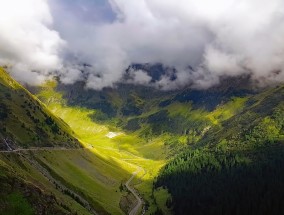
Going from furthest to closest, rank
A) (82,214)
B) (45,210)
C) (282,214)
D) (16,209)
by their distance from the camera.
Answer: (282,214) < (82,214) < (45,210) < (16,209)

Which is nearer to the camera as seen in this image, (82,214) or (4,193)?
(4,193)

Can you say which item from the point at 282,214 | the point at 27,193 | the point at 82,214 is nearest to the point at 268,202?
the point at 282,214

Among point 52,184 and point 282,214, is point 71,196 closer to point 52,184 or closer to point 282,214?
point 52,184

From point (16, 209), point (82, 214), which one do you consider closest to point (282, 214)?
point (82, 214)

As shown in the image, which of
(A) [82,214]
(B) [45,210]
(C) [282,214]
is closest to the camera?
(B) [45,210]

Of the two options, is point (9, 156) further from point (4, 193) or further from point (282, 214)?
point (282, 214)

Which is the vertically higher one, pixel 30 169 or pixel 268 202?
pixel 268 202

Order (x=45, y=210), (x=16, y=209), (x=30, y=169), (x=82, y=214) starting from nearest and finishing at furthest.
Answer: (x=16, y=209), (x=45, y=210), (x=82, y=214), (x=30, y=169)

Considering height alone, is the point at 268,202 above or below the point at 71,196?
above

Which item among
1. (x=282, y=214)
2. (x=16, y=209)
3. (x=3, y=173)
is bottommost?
(x=16, y=209)
